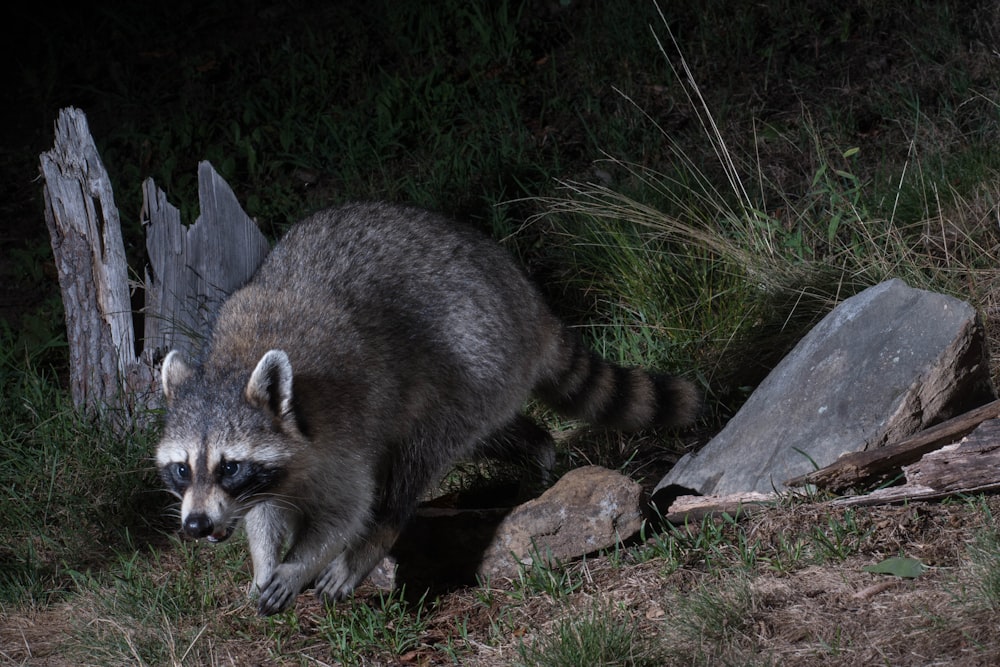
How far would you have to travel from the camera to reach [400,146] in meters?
6.76

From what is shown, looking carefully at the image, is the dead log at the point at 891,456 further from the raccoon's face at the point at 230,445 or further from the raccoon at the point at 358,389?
the raccoon's face at the point at 230,445

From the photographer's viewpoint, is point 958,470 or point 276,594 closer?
point 958,470

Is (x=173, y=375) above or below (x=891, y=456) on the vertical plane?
above

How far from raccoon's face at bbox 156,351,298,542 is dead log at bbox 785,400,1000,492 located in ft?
5.68

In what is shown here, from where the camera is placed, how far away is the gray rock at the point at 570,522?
3.75 meters

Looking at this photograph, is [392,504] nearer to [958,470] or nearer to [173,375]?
[173,375]

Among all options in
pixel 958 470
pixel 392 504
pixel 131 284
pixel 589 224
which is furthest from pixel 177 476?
pixel 589 224

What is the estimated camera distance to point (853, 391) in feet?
12.8

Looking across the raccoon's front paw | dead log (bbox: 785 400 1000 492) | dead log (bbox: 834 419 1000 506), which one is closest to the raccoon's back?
the raccoon's front paw

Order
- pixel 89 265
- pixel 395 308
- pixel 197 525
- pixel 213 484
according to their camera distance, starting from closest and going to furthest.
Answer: pixel 197 525
pixel 213 484
pixel 395 308
pixel 89 265

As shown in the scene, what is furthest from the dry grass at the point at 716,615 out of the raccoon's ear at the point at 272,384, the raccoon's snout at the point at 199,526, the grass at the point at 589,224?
the raccoon's ear at the point at 272,384

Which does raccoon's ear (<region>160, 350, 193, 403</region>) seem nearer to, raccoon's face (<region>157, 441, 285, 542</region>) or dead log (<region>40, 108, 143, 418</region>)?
raccoon's face (<region>157, 441, 285, 542</region>)

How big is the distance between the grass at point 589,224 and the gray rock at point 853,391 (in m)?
0.28

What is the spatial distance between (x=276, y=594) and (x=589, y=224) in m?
2.60
